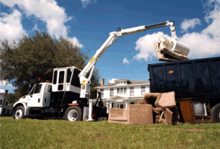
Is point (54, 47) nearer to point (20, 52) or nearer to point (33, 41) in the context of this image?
point (33, 41)

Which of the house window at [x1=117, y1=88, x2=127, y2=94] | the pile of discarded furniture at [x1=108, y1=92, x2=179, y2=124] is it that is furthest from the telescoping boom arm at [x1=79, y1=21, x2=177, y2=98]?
the house window at [x1=117, y1=88, x2=127, y2=94]

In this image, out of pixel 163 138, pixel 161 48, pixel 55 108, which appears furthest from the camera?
pixel 55 108

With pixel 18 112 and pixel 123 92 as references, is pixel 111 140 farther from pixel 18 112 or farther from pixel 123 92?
pixel 123 92

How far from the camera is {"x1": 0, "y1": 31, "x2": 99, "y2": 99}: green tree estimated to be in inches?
755

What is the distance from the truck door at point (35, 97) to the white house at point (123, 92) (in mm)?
20945

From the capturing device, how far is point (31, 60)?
19062 millimetres

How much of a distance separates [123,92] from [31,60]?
813 inches

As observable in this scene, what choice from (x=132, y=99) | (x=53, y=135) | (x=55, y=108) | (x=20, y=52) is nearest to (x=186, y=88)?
(x=53, y=135)

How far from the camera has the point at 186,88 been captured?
317 inches

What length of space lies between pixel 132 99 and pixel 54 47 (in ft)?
59.1

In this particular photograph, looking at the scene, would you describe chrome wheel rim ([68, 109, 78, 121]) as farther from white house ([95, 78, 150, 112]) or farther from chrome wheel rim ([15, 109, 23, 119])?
white house ([95, 78, 150, 112])

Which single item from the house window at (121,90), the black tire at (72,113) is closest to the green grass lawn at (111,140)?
the black tire at (72,113)

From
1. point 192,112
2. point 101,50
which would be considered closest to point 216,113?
point 192,112

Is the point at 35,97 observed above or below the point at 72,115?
above
